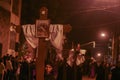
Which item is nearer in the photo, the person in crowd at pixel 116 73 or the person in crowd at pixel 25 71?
the person in crowd at pixel 116 73

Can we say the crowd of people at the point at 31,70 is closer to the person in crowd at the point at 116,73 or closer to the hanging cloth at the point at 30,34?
the person in crowd at the point at 116,73

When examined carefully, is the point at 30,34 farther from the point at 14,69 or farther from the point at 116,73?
the point at 14,69

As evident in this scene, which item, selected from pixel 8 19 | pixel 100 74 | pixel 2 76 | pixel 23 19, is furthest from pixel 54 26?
pixel 23 19

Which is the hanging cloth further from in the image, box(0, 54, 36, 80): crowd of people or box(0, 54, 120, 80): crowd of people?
box(0, 54, 36, 80): crowd of people

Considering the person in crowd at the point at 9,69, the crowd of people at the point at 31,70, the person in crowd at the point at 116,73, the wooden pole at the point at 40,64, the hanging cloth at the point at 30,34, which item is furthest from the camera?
the person in crowd at the point at 9,69

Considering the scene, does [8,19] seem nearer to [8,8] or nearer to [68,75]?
[8,8]

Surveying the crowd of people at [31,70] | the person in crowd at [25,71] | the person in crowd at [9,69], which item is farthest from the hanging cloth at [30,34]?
Answer: the person in crowd at [9,69]

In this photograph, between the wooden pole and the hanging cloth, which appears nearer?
the wooden pole

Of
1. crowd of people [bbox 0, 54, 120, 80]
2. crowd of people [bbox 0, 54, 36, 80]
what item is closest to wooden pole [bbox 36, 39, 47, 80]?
crowd of people [bbox 0, 54, 120, 80]

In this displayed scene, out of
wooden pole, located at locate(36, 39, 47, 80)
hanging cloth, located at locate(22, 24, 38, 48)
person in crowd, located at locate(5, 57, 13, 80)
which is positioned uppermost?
hanging cloth, located at locate(22, 24, 38, 48)

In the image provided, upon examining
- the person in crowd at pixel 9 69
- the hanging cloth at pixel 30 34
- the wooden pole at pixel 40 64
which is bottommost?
the person in crowd at pixel 9 69

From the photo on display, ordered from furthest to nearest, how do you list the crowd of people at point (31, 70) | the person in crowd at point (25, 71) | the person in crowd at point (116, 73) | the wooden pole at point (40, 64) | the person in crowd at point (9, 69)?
the person in crowd at point (9, 69)
the person in crowd at point (25, 71)
the crowd of people at point (31, 70)
the person in crowd at point (116, 73)
the wooden pole at point (40, 64)

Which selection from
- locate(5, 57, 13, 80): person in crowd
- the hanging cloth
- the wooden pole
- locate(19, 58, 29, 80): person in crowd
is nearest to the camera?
the wooden pole

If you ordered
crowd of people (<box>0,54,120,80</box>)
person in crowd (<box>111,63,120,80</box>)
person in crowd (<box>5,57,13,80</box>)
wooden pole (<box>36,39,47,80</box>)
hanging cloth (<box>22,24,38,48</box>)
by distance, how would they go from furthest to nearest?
person in crowd (<box>5,57,13,80</box>)
crowd of people (<box>0,54,120,80</box>)
person in crowd (<box>111,63,120,80</box>)
hanging cloth (<box>22,24,38,48</box>)
wooden pole (<box>36,39,47,80</box>)
